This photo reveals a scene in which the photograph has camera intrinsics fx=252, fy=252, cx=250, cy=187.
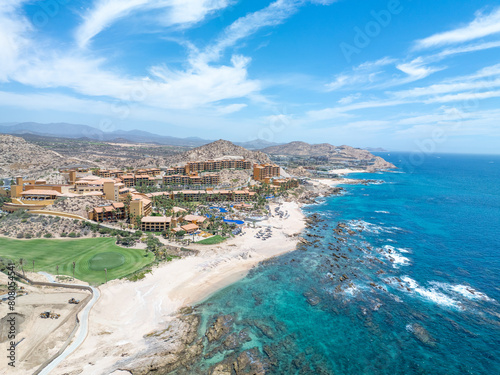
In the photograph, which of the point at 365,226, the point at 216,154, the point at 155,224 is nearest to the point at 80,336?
the point at 155,224

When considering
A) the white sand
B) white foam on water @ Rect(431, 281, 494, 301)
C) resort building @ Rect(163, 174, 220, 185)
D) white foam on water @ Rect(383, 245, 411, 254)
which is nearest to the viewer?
the white sand

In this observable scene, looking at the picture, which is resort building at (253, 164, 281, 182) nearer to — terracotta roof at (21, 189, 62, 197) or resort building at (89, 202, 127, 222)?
resort building at (89, 202, 127, 222)

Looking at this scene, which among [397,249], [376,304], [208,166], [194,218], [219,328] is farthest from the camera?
[208,166]

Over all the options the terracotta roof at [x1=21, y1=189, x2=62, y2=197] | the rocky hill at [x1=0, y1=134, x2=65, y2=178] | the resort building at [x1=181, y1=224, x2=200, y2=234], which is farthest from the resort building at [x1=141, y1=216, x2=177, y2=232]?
the rocky hill at [x1=0, y1=134, x2=65, y2=178]

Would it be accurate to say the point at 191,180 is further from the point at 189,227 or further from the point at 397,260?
the point at 397,260

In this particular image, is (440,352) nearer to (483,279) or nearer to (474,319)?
(474,319)
